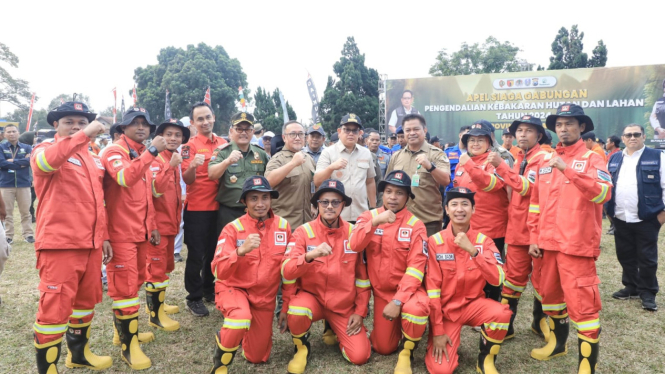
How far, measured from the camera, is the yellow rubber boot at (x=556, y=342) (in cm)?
404

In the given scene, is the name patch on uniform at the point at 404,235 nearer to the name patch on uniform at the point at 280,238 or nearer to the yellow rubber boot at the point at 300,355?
the name patch on uniform at the point at 280,238

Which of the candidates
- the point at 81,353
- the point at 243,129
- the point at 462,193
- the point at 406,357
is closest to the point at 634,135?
the point at 462,193

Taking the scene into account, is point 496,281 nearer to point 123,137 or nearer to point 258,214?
point 258,214

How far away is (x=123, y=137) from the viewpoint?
4.30 m

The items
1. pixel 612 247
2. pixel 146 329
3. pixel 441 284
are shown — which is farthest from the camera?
pixel 612 247

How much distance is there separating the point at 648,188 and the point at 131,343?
7017mm

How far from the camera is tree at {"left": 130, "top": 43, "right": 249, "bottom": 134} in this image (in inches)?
1438

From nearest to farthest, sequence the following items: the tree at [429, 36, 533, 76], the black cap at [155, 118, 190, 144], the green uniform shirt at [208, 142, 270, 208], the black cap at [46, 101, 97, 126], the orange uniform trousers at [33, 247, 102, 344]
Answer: the orange uniform trousers at [33, 247, 102, 344]
the black cap at [46, 101, 97, 126]
the black cap at [155, 118, 190, 144]
the green uniform shirt at [208, 142, 270, 208]
the tree at [429, 36, 533, 76]

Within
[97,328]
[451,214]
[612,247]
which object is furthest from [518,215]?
[612,247]

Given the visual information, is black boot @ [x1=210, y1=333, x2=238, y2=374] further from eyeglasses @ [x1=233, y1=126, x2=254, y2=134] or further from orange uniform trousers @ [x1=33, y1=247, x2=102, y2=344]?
eyeglasses @ [x1=233, y1=126, x2=254, y2=134]

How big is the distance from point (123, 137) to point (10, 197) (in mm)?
7060

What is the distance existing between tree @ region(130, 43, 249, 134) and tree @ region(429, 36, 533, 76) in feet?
67.5

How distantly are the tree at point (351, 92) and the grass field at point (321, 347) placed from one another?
23.8 meters

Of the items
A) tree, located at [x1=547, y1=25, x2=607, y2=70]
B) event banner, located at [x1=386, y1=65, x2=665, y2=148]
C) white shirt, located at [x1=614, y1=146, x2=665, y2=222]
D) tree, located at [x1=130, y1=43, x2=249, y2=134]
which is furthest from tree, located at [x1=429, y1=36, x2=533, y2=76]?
white shirt, located at [x1=614, y1=146, x2=665, y2=222]
